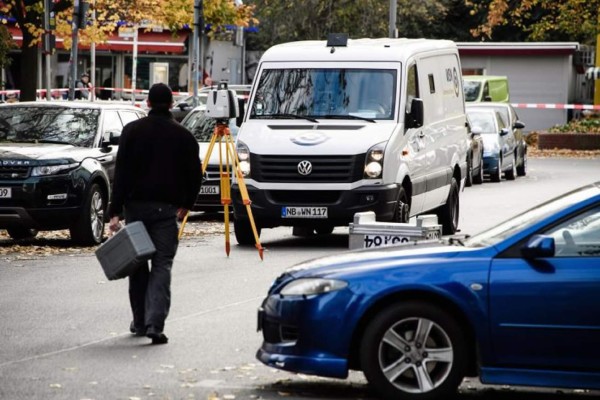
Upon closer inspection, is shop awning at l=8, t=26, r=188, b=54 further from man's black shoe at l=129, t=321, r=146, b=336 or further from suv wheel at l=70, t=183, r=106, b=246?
man's black shoe at l=129, t=321, r=146, b=336

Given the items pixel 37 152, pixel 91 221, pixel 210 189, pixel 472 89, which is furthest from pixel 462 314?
pixel 472 89

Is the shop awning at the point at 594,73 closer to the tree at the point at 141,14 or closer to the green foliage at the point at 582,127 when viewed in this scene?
the green foliage at the point at 582,127

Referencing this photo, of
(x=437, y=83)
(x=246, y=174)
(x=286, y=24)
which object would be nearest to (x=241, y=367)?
(x=246, y=174)

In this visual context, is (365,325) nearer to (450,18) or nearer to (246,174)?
(246,174)

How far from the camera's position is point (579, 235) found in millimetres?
8516

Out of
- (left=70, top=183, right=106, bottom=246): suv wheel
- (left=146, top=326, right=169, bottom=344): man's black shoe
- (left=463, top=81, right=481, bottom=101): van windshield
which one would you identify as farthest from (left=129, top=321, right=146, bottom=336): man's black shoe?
(left=463, top=81, right=481, bottom=101): van windshield

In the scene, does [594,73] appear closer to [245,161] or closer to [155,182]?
[245,161]

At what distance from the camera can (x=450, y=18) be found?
73.5 meters

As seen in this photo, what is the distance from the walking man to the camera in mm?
10922

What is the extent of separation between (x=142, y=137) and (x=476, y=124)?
78.3 ft

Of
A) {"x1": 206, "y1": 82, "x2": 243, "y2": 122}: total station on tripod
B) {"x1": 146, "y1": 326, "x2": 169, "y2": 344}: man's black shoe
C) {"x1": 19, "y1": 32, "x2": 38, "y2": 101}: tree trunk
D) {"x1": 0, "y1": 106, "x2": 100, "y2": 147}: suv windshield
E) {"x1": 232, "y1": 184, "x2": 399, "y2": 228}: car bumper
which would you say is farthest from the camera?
{"x1": 19, "y1": 32, "x2": 38, "y2": 101}: tree trunk

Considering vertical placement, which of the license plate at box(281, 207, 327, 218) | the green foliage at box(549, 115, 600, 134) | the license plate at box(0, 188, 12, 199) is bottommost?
the green foliage at box(549, 115, 600, 134)

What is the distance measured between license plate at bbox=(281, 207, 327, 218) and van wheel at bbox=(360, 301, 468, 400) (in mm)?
8961

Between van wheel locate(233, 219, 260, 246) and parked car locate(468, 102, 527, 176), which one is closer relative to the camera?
van wheel locate(233, 219, 260, 246)
